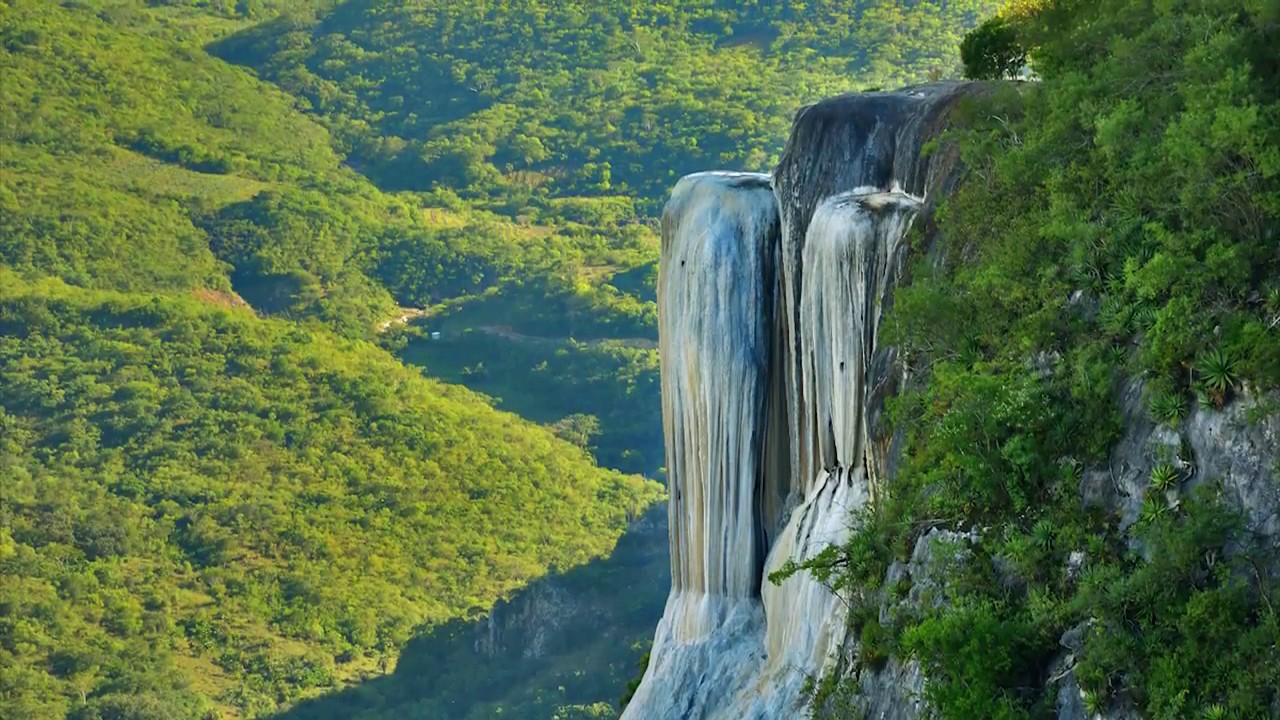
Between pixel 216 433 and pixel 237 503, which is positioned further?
pixel 216 433

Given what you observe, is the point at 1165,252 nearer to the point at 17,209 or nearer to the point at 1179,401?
the point at 1179,401

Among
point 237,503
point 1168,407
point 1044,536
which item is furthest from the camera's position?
point 237,503

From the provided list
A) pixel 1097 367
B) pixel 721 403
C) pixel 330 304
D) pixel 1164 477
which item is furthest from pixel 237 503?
pixel 1164 477

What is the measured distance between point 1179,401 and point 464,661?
6761cm

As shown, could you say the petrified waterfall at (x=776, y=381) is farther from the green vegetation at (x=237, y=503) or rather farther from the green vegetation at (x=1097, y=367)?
the green vegetation at (x=237, y=503)

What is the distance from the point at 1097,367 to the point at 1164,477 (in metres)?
1.22

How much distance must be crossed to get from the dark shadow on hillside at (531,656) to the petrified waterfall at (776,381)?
50571 mm

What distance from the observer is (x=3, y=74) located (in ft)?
486

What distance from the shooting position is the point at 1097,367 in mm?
13820

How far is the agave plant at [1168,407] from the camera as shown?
13.0m

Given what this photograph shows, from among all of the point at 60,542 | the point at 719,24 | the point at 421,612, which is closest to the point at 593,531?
the point at 421,612

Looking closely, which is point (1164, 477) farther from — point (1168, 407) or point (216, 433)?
point (216, 433)

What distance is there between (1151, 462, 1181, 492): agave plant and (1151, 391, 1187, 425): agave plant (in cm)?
30

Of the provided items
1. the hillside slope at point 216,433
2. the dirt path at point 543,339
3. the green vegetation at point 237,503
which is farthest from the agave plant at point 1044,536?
the dirt path at point 543,339
